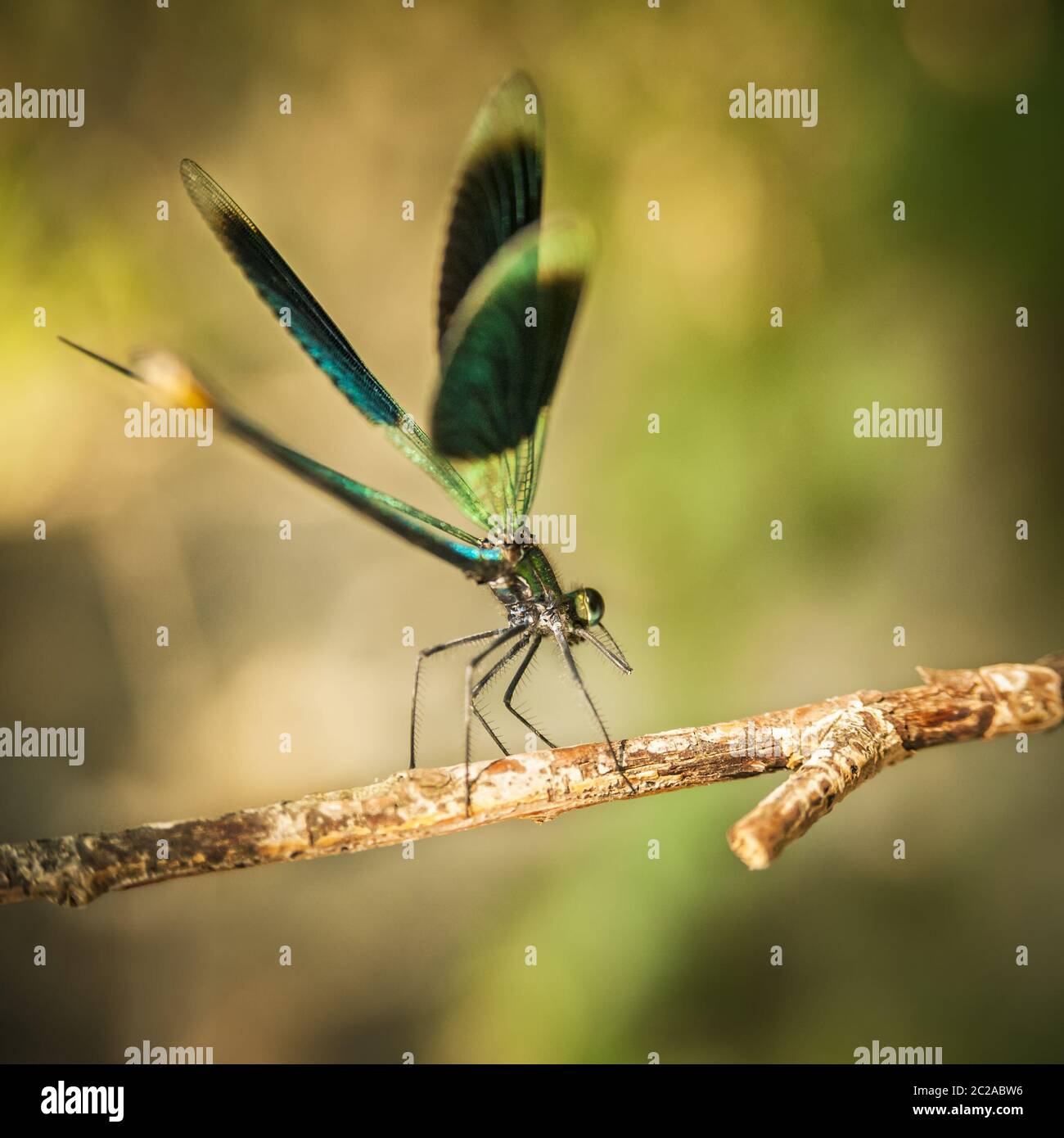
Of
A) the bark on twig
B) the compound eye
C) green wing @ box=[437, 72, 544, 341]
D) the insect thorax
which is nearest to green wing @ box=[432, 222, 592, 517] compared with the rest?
the insect thorax

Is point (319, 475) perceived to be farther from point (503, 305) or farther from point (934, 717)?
point (934, 717)

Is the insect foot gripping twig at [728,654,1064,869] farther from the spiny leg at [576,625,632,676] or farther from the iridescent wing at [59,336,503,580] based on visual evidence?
the iridescent wing at [59,336,503,580]

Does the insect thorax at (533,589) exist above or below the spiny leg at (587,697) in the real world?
above

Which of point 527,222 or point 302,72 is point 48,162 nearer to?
point 302,72

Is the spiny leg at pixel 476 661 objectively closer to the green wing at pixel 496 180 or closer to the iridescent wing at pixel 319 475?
the iridescent wing at pixel 319 475

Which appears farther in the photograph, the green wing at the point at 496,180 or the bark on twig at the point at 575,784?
the green wing at the point at 496,180

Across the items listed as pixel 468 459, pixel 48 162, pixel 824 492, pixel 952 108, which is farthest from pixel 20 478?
pixel 952 108

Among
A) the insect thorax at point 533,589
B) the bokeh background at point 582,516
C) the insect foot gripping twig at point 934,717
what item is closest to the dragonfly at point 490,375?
the insect thorax at point 533,589
